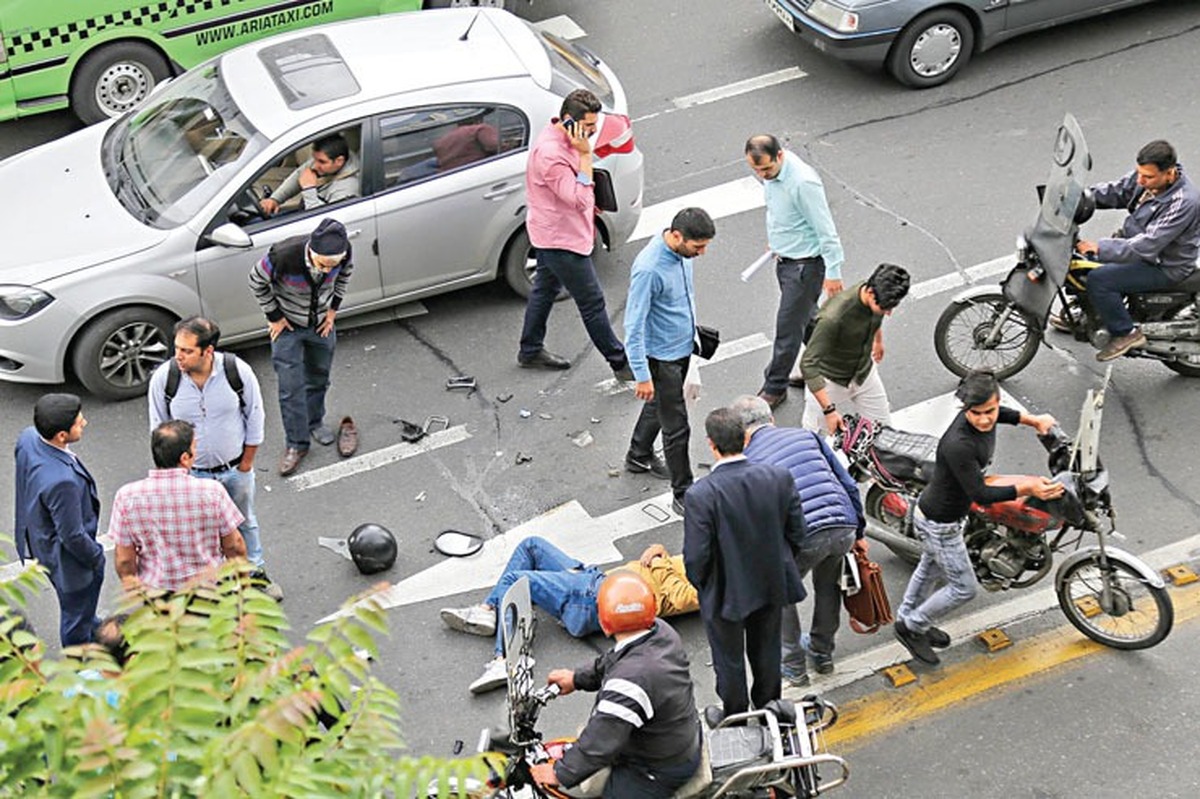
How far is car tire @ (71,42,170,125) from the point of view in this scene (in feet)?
41.1

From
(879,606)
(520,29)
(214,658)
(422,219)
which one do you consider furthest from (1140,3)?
(214,658)

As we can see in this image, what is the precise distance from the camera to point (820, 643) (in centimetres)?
806

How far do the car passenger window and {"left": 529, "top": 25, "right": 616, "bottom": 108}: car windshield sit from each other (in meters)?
0.44

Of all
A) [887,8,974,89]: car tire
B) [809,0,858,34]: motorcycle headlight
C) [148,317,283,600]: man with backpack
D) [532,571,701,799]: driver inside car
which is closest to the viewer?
[532,571,701,799]: driver inside car

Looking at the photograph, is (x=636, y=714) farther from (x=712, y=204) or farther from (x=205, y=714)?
(x=712, y=204)

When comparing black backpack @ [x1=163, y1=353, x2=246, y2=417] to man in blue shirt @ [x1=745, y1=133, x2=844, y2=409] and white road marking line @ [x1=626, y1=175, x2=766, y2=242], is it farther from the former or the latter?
white road marking line @ [x1=626, y1=175, x2=766, y2=242]

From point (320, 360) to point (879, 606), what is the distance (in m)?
3.65

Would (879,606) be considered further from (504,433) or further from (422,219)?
(422,219)

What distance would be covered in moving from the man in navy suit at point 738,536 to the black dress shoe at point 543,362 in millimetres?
3231

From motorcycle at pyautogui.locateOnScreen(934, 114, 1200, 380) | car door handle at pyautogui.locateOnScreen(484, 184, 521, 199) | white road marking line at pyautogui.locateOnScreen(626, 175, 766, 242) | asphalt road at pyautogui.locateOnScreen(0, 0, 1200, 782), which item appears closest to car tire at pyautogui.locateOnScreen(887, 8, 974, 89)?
asphalt road at pyautogui.locateOnScreen(0, 0, 1200, 782)

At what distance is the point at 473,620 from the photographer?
8.39 m

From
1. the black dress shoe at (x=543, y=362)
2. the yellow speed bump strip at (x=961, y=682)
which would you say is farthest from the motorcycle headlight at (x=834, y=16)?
the yellow speed bump strip at (x=961, y=682)

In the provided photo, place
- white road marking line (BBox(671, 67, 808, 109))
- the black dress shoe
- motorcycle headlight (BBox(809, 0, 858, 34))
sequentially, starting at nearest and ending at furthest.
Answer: the black dress shoe
motorcycle headlight (BBox(809, 0, 858, 34))
white road marking line (BBox(671, 67, 808, 109))

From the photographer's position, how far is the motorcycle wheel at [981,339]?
991 cm
